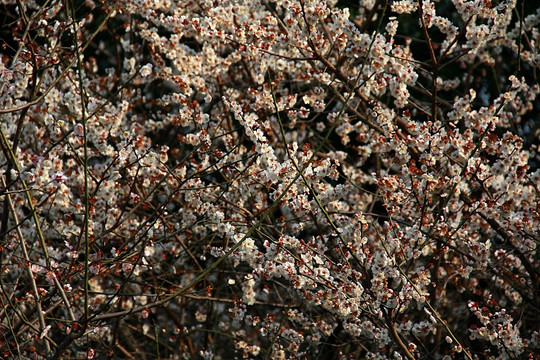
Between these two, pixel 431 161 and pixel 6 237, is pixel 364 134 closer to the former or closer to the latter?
pixel 431 161

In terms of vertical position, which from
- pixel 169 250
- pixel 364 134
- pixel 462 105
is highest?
pixel 462 105

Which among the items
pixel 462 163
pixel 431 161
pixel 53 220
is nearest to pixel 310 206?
pixel 431 161

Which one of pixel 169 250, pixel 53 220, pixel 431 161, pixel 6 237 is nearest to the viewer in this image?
pixel 431 161

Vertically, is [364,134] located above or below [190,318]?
above

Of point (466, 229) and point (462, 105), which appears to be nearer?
point (462, 105)

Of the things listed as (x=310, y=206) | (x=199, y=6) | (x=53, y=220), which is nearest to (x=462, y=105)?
(x=310, y=206)

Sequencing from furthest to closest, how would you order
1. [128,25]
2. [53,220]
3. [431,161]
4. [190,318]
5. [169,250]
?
[190,318], [128,25], [169,250], [53,220], [431,161]
